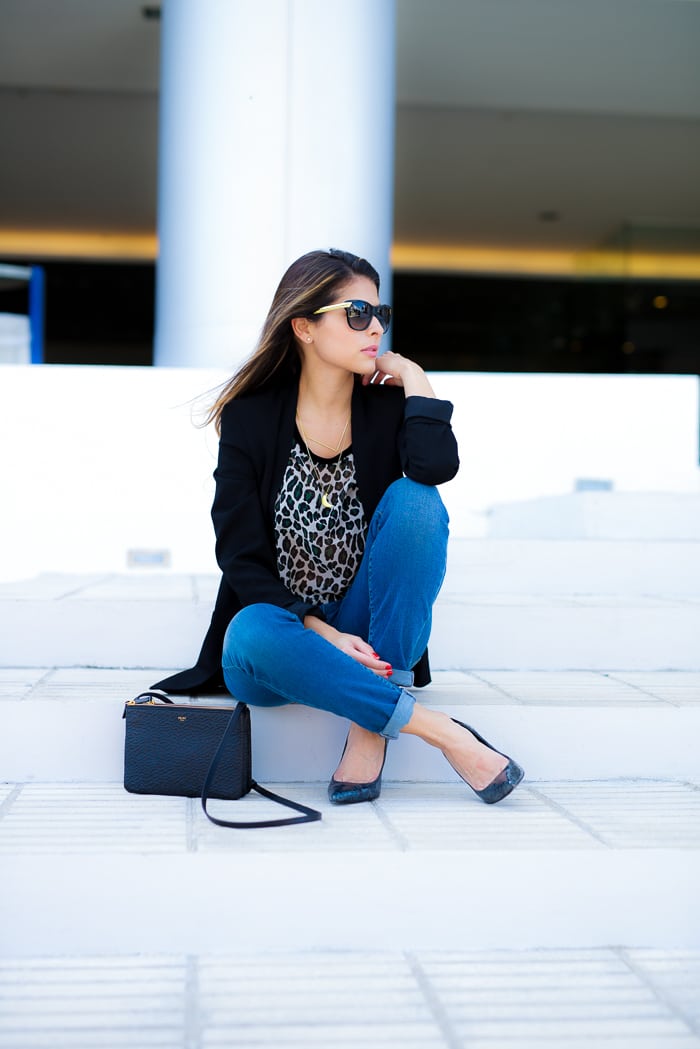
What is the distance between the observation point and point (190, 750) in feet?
6.46

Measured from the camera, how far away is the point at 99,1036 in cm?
138

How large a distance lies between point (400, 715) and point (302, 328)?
857 millimetres

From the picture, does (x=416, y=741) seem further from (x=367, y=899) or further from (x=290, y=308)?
(x=290, y=308)

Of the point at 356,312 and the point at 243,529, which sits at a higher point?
the point at 356,312

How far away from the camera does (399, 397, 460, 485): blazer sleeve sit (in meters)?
2.08

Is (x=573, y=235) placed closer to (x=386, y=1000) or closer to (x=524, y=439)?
(x=524, y=439)

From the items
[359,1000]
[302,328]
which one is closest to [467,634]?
[302,328]

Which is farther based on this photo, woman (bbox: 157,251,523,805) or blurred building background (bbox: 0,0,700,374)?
blurred building background (bbox: 0,0,700,374)

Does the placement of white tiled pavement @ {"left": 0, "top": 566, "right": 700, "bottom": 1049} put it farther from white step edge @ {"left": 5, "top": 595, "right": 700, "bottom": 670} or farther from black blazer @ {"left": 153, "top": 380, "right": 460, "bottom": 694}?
white step edge @ {"left": 5, "top": 595, "right": 700, "bottom": 670}

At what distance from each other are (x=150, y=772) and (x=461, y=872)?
646 mm

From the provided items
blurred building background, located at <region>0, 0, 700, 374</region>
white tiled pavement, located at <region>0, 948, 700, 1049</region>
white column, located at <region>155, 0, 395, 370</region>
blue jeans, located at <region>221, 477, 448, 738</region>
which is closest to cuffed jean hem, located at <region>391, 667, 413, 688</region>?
blue jeans, located at <region>221, 477, 448, 738</region>

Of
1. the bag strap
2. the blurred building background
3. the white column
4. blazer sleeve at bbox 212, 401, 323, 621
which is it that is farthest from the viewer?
the blurred building background

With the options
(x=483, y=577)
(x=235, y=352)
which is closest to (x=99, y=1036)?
(x=483, y=577)

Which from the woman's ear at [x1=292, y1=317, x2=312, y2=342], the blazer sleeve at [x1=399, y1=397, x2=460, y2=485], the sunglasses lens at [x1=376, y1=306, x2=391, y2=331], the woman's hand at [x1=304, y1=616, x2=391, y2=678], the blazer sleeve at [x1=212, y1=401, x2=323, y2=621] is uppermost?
the sunglasses lens at [x1=376, y1=306, x2=391, y2=331]
